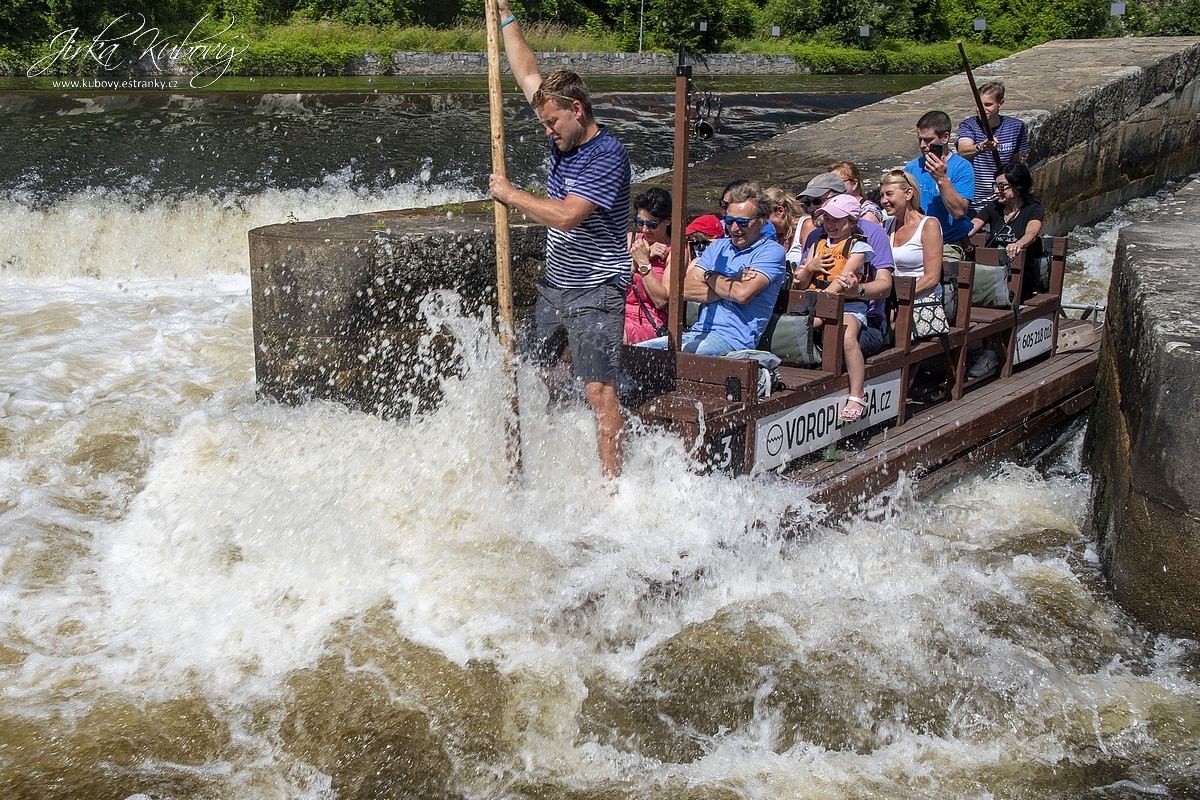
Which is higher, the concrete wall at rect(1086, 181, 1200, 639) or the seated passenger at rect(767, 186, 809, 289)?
the seated passenger at rect(767, 186, 809, 289)

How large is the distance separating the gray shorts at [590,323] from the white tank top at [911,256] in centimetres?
196

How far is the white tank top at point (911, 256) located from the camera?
5672 mm

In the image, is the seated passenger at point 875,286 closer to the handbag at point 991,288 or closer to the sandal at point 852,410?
the sandal at point 852,410

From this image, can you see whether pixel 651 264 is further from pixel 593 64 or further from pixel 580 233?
pixel 593 64

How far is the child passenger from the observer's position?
16.8ft

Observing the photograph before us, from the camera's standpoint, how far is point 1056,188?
1045cm

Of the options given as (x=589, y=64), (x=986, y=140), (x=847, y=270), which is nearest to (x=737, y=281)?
(x=847, y=270)

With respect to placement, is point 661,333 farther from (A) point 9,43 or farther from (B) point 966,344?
(A) point 9,43

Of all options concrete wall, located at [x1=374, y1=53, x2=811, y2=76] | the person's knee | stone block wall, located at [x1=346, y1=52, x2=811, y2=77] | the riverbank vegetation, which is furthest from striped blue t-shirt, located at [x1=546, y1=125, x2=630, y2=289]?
stone block wall, located at [x1=346, y1=52, x2=811, y2=77]

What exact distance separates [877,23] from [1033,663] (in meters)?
33.3

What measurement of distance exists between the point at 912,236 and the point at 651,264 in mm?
1407

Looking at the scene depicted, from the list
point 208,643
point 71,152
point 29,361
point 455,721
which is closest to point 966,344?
point 455,721

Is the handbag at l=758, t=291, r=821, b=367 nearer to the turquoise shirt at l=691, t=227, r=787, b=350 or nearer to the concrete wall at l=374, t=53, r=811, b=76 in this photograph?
the turquoise shirt at l=691, t=227, r=787, b=350

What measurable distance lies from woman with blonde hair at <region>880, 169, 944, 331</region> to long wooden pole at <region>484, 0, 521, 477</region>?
2291mm
